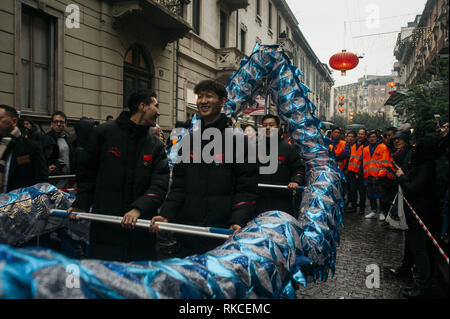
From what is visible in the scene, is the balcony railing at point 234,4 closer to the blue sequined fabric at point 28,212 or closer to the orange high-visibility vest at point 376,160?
the orange high-visibility vest at point 376,160

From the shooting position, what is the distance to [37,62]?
7.75 meters

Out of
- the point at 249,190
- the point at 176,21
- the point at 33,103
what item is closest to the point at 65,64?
the point at 33,103

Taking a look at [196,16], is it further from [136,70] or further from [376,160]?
[376,160]

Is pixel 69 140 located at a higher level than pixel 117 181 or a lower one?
higher

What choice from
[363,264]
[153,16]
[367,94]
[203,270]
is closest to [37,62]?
[153,16]

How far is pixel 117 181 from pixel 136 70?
887 centimetres

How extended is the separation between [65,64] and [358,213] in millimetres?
8031

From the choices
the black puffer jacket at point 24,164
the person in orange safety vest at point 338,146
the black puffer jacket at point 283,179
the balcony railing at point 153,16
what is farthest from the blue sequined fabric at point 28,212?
the balcony railing at point 153,16

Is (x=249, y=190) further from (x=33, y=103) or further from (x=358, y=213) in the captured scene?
(x=33, y=103)

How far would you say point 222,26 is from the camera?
16.9 metres

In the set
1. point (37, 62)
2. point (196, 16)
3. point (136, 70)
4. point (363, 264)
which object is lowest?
point (363, 264)

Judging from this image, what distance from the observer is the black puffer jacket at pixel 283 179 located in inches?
175

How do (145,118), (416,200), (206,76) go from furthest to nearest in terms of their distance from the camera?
1. (206,76)
2. (416,200)
3. (145,118)

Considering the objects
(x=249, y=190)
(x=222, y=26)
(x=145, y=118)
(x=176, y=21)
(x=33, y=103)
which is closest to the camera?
(x=249, y=190)
